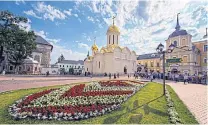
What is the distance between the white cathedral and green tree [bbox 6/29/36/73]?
60.9 ft

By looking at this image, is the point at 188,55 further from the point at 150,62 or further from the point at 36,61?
the point at 36,61

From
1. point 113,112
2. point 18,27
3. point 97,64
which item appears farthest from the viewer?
point 97,64

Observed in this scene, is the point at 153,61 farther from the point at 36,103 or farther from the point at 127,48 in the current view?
the point at 36,103

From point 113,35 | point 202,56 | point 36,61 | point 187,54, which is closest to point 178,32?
point 187,54

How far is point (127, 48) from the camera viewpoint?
4475 cm

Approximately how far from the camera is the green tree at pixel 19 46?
1227 inches

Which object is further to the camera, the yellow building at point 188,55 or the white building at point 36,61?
the white building at point 36,61

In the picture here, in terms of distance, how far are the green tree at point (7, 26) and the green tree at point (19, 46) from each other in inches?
34.0

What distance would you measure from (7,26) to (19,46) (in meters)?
4.84

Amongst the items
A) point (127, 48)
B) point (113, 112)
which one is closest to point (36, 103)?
point (113, 112)

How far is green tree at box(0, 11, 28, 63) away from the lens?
2933cm

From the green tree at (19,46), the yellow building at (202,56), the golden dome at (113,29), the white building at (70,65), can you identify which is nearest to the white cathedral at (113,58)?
the golden dome at (113,29)

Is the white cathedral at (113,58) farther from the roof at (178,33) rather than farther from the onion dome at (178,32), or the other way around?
the onion dome at (178,32)

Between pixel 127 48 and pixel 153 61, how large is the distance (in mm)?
21355
